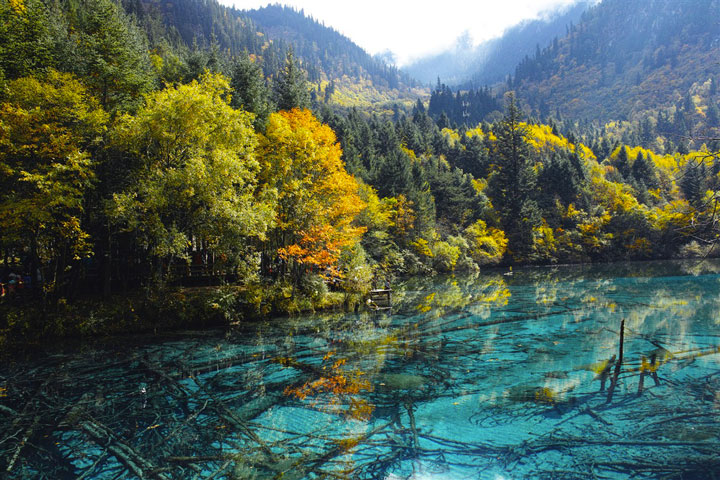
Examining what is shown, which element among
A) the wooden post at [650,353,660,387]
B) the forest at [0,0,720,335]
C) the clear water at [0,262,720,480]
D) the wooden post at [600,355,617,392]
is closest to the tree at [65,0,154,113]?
the forest at [0,0,720,335]

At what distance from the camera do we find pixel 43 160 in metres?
19.4

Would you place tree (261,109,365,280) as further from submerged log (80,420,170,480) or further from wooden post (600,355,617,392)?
wooden post (600,355,617,392)

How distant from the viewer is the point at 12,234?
18.2 metres

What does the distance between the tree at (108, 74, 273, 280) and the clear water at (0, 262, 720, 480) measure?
573 centimetres

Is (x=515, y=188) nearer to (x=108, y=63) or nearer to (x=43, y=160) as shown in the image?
(x=108, y=63)

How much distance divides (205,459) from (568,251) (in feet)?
227

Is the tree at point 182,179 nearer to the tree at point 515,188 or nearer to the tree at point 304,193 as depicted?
the tree at point 304,193

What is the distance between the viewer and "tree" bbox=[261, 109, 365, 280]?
26.7 meters

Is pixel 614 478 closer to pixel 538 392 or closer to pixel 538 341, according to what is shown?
pixel 538 392

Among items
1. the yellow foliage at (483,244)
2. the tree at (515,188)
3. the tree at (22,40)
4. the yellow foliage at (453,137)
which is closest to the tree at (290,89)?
the tree at (22,40)

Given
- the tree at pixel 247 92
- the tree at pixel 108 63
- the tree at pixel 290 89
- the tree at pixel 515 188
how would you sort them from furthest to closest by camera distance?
the tree at pixel 515 188, the tree at pixel 290 89, the tree at pixel 247 92, the tree at pixel 108 63

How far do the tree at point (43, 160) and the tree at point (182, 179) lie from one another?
69.9 inches

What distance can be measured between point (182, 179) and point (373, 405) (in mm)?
15710

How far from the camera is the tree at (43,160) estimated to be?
59.3 feet
